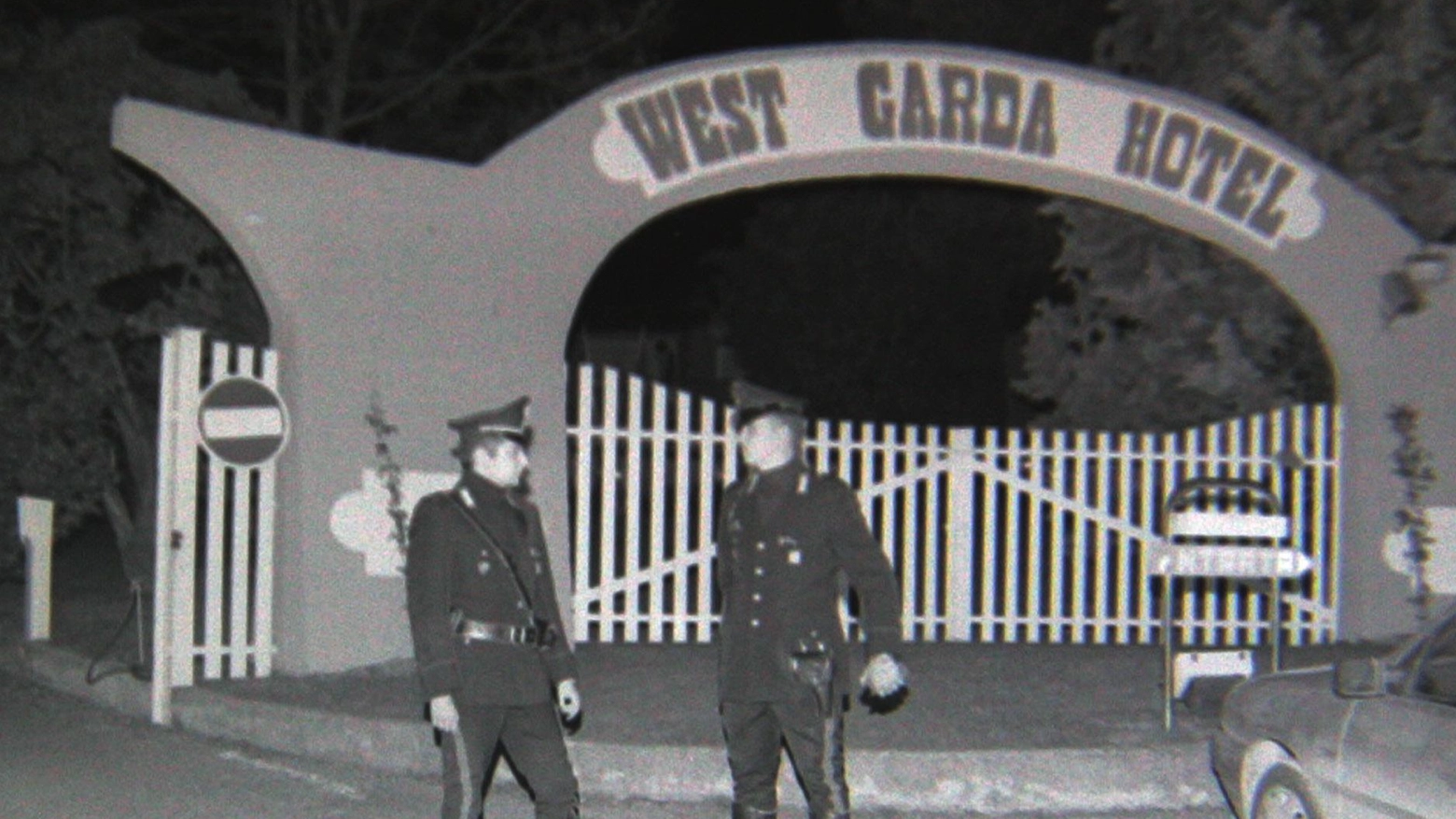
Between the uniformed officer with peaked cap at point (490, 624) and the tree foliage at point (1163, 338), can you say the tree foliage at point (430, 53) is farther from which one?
the uniformed officer with peaked cap at point (490, 624)

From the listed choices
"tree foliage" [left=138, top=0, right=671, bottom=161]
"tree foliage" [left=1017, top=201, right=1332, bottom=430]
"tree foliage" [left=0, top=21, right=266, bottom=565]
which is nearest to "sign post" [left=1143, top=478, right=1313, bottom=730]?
"tree foliage" [left=1017, top=201, right=1332, bottom=430]

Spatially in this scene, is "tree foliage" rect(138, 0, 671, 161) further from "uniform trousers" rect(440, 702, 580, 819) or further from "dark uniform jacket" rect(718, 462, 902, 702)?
"uniform trousers" rect(440, 702, 580, 819)

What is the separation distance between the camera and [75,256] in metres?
11.7

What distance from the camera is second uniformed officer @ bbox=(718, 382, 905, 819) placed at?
5.92 meters

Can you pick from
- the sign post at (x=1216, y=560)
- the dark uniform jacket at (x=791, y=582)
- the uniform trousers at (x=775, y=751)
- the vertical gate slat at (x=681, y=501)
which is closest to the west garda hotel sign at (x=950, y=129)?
the vertical gate slat at (x=681, y=501)

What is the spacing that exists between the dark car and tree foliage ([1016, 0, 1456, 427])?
7.58 m

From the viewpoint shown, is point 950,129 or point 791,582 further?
point 950,129

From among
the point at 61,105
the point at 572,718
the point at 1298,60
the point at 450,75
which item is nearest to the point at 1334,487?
the point at 1298,60

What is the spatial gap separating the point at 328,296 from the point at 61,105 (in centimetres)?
344

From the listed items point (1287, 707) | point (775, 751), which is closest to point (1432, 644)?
point (1287, 707)

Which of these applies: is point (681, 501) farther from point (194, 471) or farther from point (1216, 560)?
point (1216, 560)

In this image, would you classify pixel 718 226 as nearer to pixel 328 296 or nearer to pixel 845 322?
pixel 845 322

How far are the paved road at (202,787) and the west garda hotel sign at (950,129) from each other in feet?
12.8

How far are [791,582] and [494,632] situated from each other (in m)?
1.10
